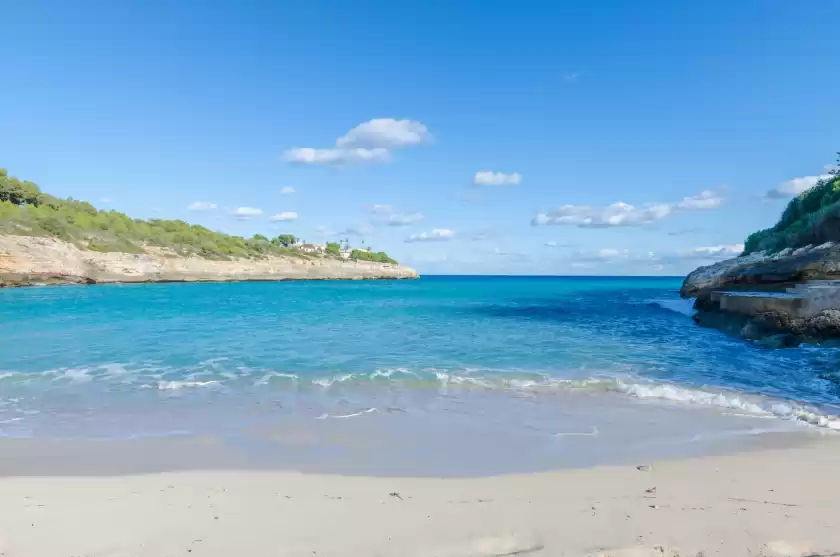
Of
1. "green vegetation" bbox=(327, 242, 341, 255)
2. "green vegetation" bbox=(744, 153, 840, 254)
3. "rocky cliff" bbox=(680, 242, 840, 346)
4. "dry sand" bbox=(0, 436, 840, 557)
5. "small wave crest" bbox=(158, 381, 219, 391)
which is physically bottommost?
"small wave crest" bbox=(158, 381, 219, 391)

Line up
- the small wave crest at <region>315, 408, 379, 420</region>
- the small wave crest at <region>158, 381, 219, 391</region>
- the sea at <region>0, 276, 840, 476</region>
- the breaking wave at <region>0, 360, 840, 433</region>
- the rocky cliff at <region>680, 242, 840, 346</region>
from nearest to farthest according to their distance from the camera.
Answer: the sea at <region>0, 276, 840, 476</region>, the small wave crest at <region>315, 408, 379, 420</region>, the breaking wave at <region>0, 360, 840, 433</region>, the small wave crest at <region>158, 381, 219, 391</region>, the rocky cliff at <region>680, 242, 840, 346</region>

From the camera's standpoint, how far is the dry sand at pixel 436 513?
376 cm

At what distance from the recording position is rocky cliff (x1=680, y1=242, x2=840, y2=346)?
53.8 ft

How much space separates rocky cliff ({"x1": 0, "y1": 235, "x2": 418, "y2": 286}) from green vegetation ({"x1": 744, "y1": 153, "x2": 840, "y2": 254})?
239 ft

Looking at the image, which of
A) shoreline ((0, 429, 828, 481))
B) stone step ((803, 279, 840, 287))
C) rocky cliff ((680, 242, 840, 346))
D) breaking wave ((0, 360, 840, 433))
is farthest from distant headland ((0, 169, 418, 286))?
stone step ((803, 279, 840, 287))

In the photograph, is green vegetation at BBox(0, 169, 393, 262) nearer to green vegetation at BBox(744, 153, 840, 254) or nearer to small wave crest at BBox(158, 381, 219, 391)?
small wave crest at BBox(158, 381, 219, 391)

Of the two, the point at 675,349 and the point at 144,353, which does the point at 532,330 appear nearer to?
the point at 675,349

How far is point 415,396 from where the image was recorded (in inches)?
380

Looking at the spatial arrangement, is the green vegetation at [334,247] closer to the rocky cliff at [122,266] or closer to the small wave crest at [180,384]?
the rocky cliff at [122,266]

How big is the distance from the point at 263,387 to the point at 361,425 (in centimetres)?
350

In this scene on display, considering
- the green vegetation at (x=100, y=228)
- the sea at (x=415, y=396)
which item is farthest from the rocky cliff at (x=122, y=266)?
the sea at (x=415, y=396)

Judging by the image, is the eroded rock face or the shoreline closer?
the shoreline

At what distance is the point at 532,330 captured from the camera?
2108cm

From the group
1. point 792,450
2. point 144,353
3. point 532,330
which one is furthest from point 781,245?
point 144,353
